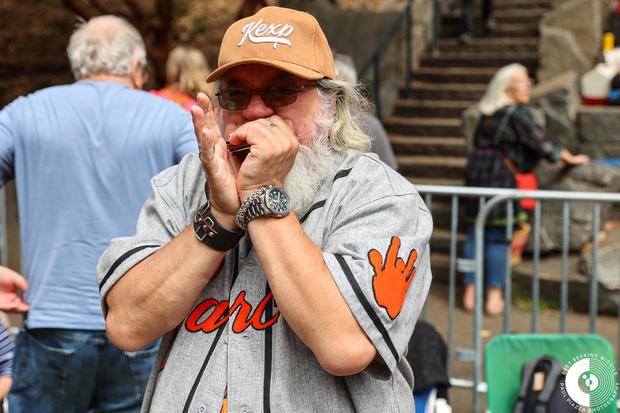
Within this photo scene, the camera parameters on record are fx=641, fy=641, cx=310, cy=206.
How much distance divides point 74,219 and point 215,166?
127cm

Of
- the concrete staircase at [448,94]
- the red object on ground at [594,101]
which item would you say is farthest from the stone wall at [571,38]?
the red object on ground at [594,101]

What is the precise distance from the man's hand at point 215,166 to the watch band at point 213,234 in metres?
0.01

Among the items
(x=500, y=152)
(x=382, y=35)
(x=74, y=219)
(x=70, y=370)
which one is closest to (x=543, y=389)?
(x=70, y=370)

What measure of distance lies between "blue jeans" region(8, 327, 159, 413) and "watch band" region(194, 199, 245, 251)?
3.79 ft

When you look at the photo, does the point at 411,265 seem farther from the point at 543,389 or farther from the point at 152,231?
the point at 543,389

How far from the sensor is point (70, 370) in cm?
Result: 244

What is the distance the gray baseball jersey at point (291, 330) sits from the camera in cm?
145

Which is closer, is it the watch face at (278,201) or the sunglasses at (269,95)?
the watch face at (278,201)

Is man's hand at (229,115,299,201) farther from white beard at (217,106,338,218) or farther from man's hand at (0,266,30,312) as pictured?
man's hand at (0,266,30,312)

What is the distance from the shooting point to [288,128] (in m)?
1.56

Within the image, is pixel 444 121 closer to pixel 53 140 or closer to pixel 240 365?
pixel 53 140

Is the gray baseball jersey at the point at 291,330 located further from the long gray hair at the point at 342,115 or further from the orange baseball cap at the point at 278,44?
the orange baseball cap at the point at 278,44

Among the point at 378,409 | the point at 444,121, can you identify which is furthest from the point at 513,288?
the point at 378,409

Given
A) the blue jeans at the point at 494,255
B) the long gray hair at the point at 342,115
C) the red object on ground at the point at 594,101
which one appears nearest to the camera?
the long gray hair at the point at 342,115
